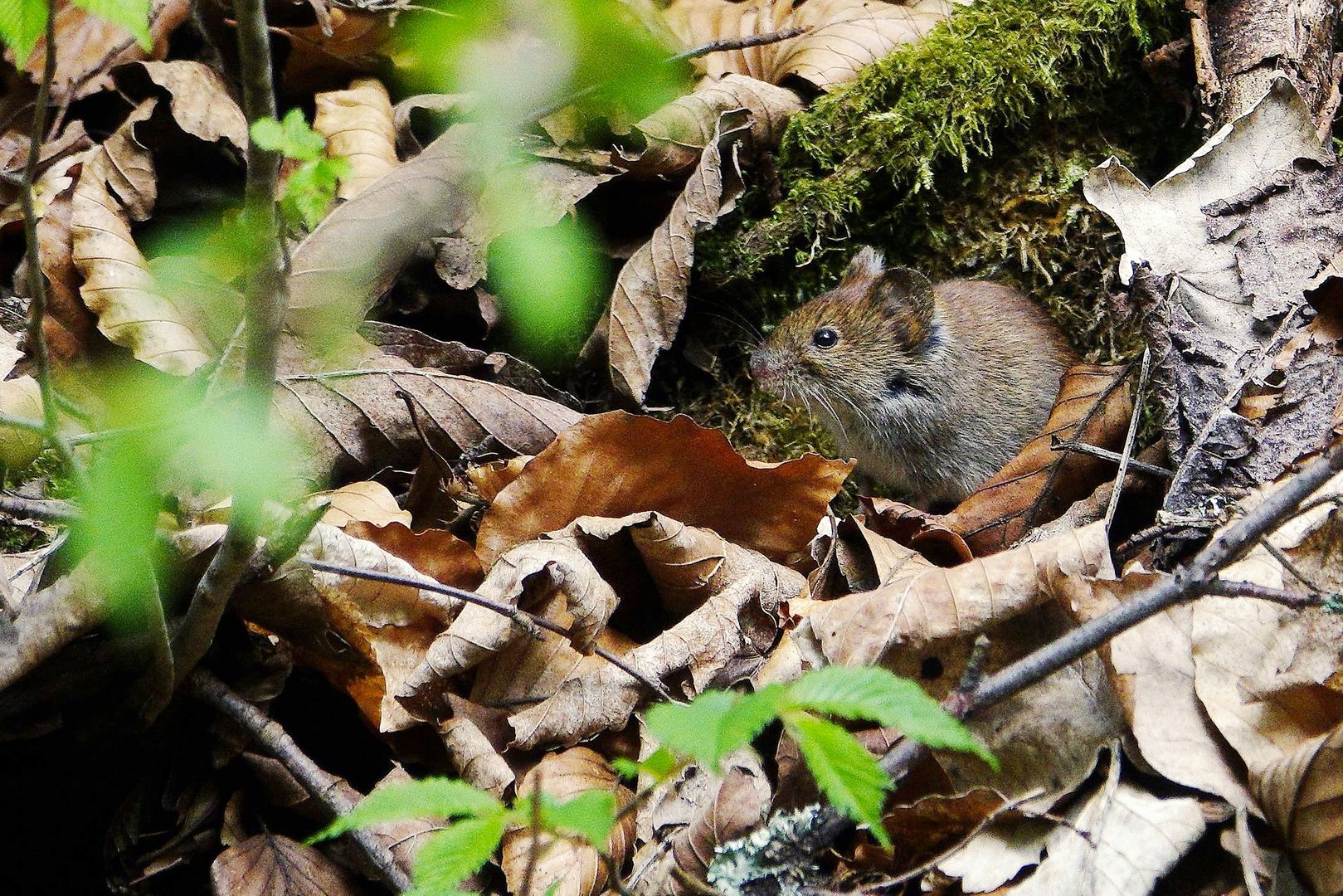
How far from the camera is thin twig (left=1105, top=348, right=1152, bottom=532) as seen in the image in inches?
136

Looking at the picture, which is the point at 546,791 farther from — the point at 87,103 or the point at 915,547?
the point at 87,103

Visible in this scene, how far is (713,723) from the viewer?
158 cm

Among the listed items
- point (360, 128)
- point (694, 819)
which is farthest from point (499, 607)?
point (360, 128)

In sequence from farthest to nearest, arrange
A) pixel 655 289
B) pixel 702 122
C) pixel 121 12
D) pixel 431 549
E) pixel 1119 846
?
pixel 702 122 → pixel 655 289 → pixel 431 549 → pixel 1119 846 → pixel 121 12

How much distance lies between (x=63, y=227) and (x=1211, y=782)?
380 cm

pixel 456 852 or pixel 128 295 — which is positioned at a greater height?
pixel 456 852

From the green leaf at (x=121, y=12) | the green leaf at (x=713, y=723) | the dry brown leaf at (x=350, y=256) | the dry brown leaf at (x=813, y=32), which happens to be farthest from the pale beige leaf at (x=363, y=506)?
the dry brown leaf at (x=813, y=32)

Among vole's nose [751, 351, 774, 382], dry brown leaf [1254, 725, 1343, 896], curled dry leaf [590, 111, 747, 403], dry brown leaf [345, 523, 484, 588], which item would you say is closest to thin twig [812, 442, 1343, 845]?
dry brown leaf [1254, 725, 1343, 896]

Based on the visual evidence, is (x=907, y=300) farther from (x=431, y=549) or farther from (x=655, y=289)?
(x=431, y=549)

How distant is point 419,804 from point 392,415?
2352mm

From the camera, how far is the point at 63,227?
13.1 ft

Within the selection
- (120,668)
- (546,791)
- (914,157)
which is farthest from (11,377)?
(914,157)

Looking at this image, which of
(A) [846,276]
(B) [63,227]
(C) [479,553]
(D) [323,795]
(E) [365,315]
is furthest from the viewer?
(A) [846,276]

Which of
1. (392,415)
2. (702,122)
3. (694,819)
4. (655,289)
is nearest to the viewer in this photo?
(694,819)
